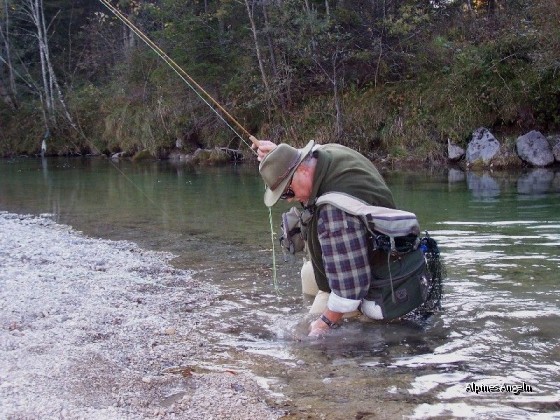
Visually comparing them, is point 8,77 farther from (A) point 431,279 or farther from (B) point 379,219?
(B) point 379,219

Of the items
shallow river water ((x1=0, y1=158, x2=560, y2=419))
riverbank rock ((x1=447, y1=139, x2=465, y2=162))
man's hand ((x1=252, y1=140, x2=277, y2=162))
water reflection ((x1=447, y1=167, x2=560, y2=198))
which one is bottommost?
shallow river water ((x1=0, y1=158, x2=560, y2=419))

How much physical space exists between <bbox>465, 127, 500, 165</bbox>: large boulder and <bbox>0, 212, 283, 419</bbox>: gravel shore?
43.3 feet

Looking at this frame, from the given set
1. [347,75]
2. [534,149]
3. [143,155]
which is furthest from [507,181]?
[143,155]

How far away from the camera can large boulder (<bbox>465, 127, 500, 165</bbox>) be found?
59.6 feet

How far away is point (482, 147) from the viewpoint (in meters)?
18.4

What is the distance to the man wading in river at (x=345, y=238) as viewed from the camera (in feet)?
13.2

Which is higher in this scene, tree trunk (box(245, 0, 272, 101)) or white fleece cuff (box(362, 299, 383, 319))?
tree trunk (box(245, 0, 272, 101))

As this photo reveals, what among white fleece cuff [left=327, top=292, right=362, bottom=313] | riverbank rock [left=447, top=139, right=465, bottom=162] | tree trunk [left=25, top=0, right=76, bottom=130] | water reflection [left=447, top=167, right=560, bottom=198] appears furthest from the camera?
tree trunk [left=25, top=0, right=76, bottom=130]

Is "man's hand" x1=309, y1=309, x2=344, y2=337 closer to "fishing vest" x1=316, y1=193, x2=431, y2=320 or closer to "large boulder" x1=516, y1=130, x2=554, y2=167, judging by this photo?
"fishing vest" x1=316, y1=193, x2=431, y2=320

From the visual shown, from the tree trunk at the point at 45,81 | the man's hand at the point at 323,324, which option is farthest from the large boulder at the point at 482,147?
the tree trunk at the point at 45,81

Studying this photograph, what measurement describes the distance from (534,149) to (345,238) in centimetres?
1514

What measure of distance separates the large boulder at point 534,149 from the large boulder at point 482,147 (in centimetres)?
64

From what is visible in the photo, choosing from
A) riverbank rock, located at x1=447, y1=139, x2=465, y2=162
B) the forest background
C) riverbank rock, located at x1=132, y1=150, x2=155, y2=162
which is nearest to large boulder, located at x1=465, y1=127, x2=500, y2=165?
riverbank rock, located at x1=447, y1=139, x2=465, y2=162

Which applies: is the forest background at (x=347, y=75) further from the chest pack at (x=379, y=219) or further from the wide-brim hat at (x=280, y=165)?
the wide-brim hat at (x=280, y=165)
